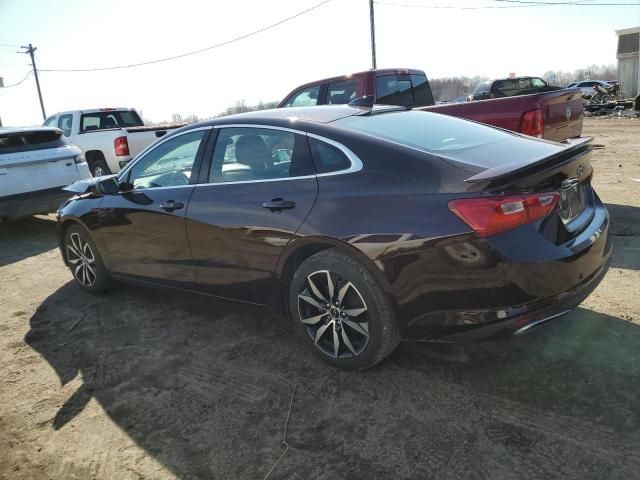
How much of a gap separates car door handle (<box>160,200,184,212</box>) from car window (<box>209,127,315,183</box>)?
0.33 meters

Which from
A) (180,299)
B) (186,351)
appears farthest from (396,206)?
(180,299)

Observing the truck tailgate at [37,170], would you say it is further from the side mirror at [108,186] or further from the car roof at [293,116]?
the car roof at [293,116]

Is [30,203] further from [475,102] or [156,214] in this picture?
[475,102]

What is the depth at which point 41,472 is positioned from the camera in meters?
2.55

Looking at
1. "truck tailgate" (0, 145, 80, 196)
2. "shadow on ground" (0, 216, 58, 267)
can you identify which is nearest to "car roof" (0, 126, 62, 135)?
"truck tailgate" (0, 145, 80, 196)

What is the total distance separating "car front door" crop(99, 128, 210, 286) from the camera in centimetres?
390

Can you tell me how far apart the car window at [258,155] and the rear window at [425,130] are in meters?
0.34

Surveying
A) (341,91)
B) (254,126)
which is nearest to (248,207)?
(254,126)

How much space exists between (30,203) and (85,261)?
3.04 meters

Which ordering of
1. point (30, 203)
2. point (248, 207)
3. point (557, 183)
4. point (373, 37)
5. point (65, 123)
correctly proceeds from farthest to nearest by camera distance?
point (373, 37) → point (65, 123) → point (30, 203) → point (248, 207) → point (557, 183)

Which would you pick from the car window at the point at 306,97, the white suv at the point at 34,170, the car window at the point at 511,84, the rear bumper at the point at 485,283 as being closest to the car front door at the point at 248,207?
the rear bumper at the point at 485,283

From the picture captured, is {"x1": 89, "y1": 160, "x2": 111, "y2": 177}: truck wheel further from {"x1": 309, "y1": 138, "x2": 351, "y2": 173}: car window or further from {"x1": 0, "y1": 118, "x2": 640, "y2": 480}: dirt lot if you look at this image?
{"x1": 309, "y1": 138, "x2": 351, "y2": 173}: car window

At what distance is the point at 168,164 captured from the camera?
418 cm

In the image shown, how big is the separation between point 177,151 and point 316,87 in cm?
436
